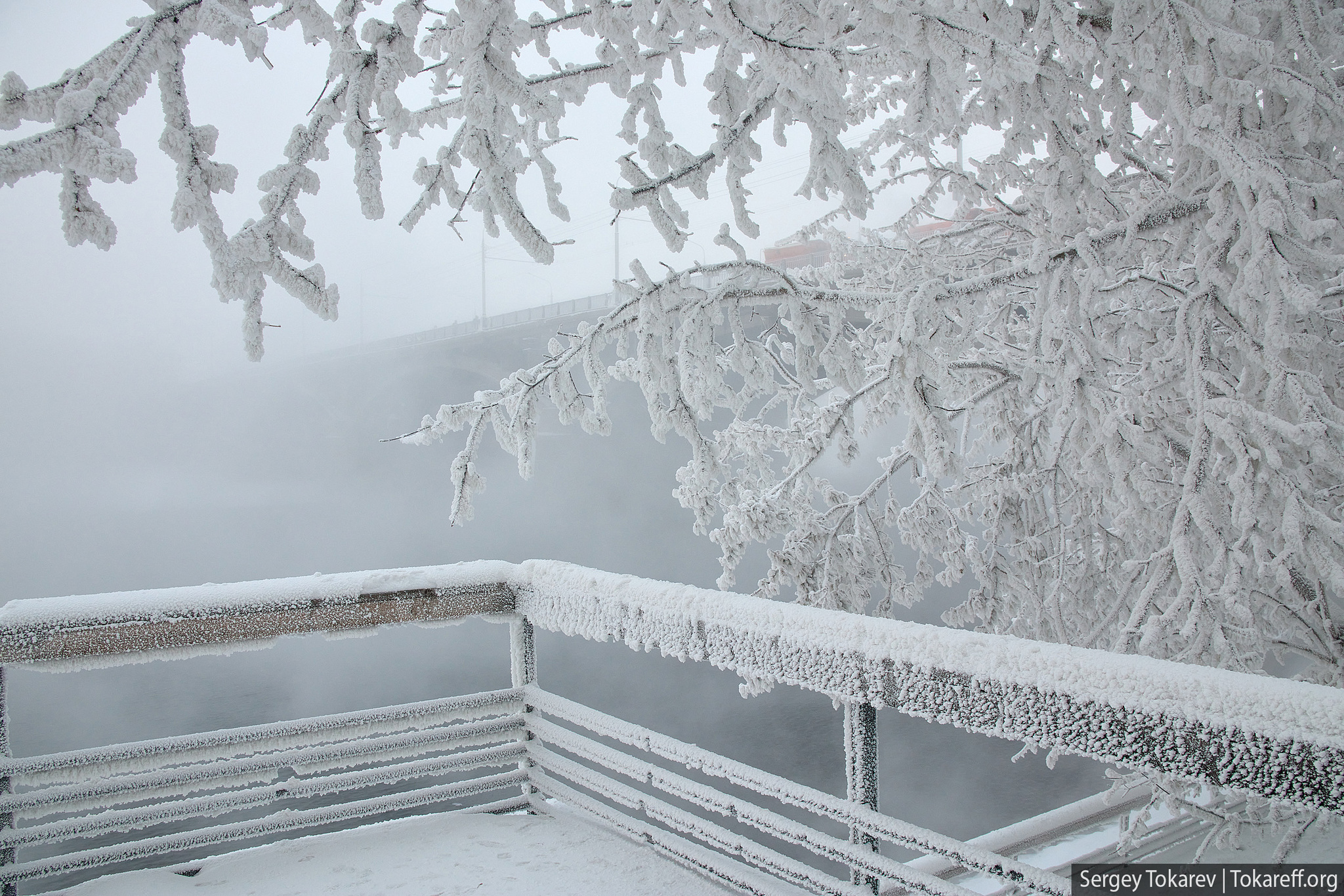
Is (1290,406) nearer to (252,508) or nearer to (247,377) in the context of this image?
(247,377)

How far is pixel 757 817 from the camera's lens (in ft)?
4.33

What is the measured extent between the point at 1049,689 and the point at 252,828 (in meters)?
1.87

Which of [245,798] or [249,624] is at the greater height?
[249,624]

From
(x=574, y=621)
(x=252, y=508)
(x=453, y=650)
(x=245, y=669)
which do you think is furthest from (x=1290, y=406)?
(x=252, y=508)

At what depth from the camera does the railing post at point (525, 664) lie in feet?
6.97

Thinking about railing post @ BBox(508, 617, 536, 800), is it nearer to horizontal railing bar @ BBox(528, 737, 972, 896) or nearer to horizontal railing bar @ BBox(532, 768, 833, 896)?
horizontal railing bar @ BBox(528, 737, 972, 896)

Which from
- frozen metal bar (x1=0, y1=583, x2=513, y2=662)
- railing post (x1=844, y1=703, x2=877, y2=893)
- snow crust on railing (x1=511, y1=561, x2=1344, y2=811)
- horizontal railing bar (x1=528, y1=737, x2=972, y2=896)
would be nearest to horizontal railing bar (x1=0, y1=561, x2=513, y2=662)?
frozen metal bar (x1=0, y1=583, x2=513, y2=662)

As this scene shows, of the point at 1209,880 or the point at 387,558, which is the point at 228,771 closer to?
the point at 1209,880

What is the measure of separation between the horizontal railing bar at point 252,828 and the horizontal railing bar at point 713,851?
1.28 ft

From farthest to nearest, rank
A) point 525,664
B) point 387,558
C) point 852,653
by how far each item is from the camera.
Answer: point 387,558 → point 525,664 → point 852,653

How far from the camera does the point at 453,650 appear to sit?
17.6 metres

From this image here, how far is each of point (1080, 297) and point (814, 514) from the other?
4.91 ft

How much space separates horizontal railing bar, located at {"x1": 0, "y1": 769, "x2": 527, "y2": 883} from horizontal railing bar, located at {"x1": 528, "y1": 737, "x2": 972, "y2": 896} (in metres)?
0.27

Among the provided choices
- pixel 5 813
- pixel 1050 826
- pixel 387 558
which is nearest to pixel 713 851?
pixel 5 813
